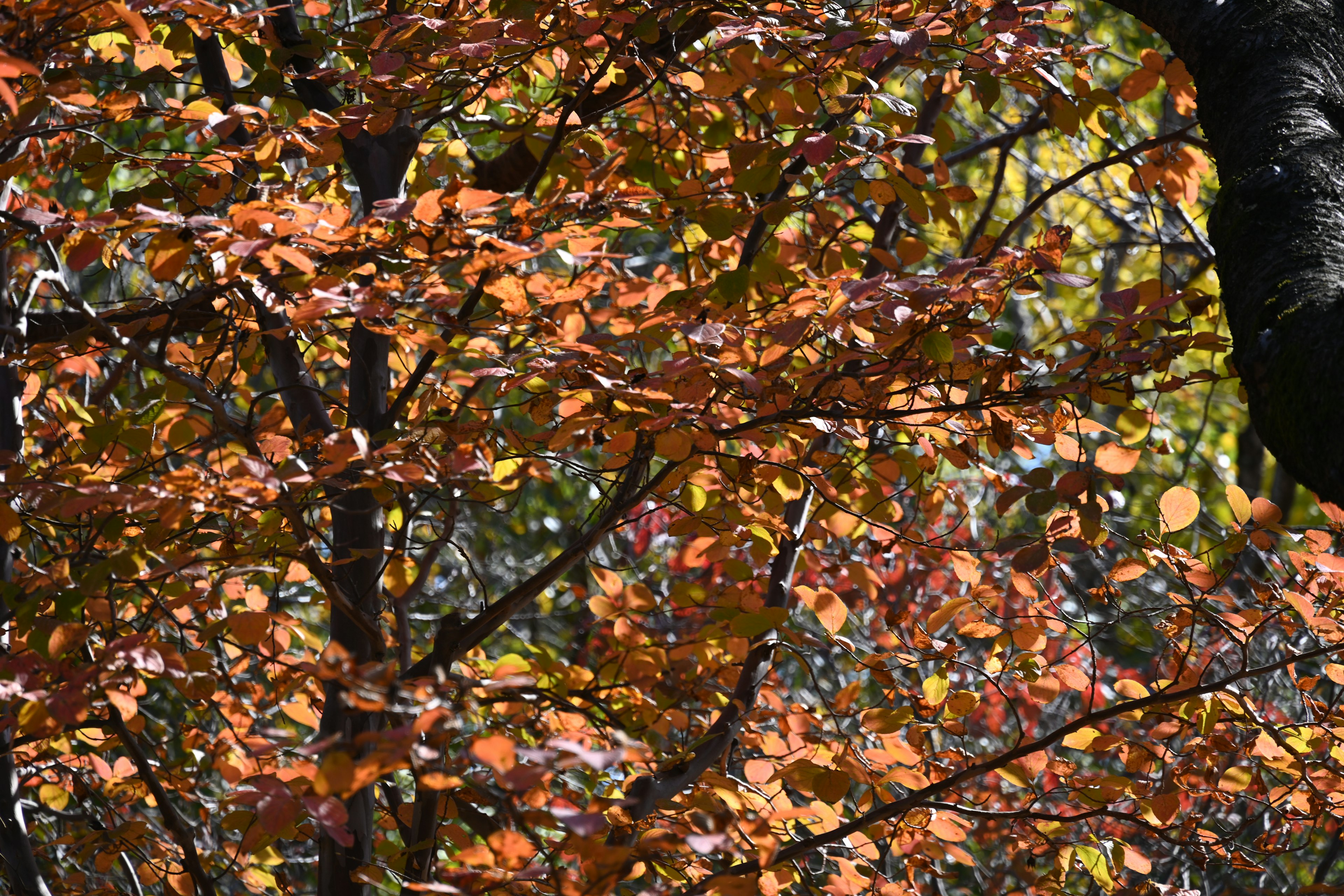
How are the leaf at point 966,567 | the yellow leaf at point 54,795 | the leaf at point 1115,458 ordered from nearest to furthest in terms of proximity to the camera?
the leaf at point 1115,458
the leaf at point 966,567
the yellow leaf at point 54,795

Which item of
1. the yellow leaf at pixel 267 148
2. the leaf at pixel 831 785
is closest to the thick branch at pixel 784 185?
the yellow leaf at pixel 267 148

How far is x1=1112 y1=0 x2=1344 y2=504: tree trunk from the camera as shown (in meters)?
1.25

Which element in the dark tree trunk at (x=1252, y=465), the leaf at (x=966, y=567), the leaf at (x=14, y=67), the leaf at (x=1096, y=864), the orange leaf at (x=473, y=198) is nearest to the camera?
the leaf at (x=14, y=67)

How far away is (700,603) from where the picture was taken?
245 cm

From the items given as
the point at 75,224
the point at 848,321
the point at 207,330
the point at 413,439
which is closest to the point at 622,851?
the point at 413,439

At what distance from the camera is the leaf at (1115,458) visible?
2.04 metres

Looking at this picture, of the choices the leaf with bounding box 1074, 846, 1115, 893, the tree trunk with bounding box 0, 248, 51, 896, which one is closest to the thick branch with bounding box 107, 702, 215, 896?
the tree trunk with bounding box 0, 248, 51, 896

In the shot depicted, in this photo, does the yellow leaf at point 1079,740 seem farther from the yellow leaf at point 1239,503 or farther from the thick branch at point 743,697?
the thick branch at point 743,697

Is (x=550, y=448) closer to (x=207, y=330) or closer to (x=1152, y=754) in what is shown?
(x=207, y=330)

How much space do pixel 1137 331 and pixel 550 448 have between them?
115 centimetres

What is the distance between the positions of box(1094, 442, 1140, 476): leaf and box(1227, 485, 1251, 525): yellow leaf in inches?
7.1

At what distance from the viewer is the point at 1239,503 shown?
206 centimetres

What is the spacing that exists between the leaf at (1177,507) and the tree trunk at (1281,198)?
0.58 meters

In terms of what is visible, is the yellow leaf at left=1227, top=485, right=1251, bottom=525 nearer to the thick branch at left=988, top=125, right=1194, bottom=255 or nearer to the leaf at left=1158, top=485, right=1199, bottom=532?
the leaf at left=1158, top=485, right=1199, bottom=532
